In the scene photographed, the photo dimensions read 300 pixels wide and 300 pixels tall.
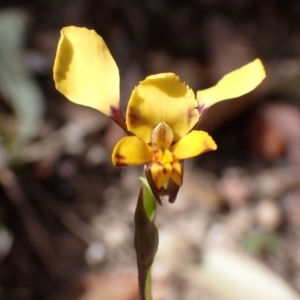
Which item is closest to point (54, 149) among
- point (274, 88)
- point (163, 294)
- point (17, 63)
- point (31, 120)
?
point (31, 120)

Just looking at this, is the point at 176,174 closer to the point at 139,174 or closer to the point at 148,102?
the point at 148,102

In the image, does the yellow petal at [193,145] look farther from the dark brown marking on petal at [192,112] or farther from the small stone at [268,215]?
the small stone at [268,215]

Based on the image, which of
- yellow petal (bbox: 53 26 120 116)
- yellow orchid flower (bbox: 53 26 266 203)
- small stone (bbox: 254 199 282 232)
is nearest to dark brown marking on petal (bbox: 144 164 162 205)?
yellow orchid flower (bbox: 53 26 266 203)

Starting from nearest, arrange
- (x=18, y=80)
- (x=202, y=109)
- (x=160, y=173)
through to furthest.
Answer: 1. (x=160, y=173)
2. (x=202, y=109)
3. (x=18, y=80)

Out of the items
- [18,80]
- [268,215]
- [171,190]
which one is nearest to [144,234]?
[171,190]

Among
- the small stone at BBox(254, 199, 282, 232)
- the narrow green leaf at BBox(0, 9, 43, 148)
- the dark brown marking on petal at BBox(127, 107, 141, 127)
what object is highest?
the dark brown marking on petal at BBox(127, 107, 141, 127)

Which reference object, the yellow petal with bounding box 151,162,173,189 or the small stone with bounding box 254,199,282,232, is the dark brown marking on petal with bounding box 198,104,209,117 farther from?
the small stone with bounding box 254,199,282,232
